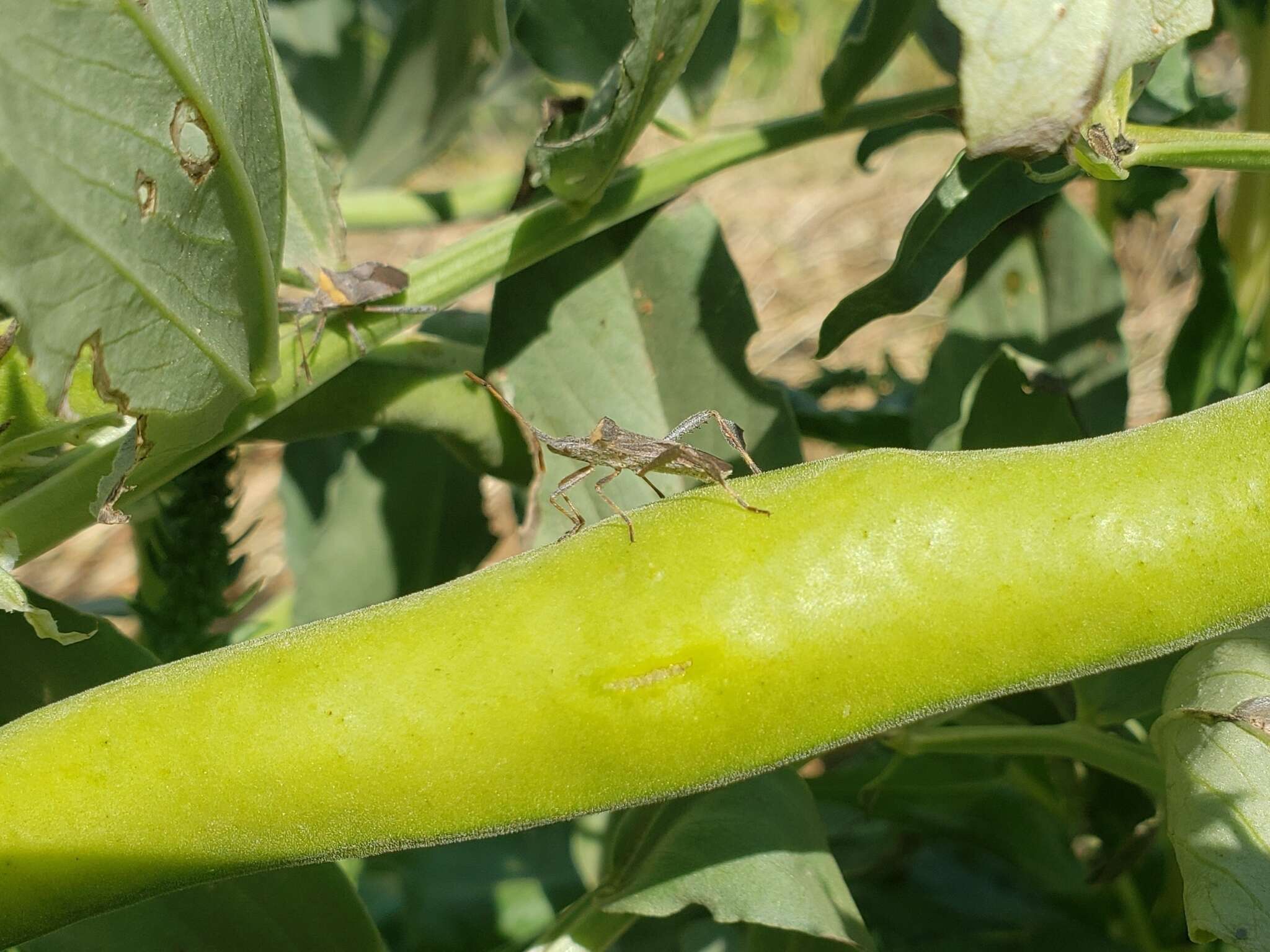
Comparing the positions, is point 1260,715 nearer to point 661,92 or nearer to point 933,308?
point 661,92

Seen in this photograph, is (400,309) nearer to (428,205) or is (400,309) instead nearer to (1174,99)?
(428,205)

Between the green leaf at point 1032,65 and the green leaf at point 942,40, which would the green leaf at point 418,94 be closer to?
the green leaf at point 942,40

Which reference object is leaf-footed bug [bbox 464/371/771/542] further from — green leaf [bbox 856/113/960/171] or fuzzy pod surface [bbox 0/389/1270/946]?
green leaf [bbox 856/113/960/171]

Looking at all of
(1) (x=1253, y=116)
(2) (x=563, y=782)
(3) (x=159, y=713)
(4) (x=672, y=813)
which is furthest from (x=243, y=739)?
(1) (x=1253, y=116)

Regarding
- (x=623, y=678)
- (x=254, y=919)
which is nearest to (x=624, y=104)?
(x=623, y=678)

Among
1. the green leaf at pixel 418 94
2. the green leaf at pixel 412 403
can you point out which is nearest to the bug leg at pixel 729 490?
the green leaf at pixel 412 403
